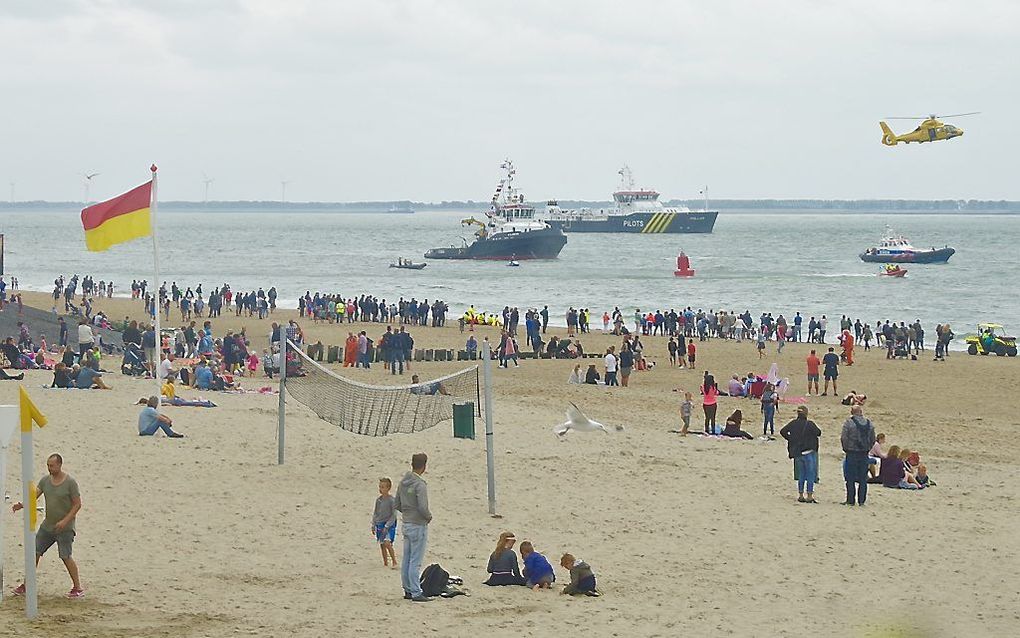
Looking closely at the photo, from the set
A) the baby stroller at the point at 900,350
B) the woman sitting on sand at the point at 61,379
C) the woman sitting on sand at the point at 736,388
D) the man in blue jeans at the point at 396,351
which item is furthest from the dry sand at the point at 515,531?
the baby stroller at the point at 900,350

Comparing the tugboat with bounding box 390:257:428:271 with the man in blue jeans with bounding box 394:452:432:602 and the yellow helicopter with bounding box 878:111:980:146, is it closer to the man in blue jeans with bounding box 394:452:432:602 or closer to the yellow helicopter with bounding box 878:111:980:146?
the yellow helicopter with bounding box 878:111:980:146

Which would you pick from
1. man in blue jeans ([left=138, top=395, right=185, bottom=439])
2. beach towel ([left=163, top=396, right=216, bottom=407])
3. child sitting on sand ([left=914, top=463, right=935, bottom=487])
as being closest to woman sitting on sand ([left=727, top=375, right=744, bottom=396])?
child sitting on sand ([left=914, top=463, right=935, bottom=487])

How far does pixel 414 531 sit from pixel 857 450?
5.88 m

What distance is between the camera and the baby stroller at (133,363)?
23562 millimetres

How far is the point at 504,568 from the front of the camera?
10.5 metres

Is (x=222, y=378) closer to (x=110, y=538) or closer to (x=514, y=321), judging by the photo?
(x=110, y=538)

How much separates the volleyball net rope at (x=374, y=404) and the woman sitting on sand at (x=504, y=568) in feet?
15.8

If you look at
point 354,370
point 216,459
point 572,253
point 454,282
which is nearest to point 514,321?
point 354,370

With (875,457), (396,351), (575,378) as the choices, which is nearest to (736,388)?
(575,378)

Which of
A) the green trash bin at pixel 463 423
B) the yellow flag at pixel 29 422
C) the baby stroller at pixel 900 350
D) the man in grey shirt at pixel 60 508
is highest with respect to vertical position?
the yellow flag at pixel 29 422

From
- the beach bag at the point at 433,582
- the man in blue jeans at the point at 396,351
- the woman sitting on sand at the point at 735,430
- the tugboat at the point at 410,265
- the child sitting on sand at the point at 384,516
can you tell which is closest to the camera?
the beach bag at the point at 433,582

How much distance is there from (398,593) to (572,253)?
4295 inches

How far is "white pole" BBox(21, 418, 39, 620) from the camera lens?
28.0 ft

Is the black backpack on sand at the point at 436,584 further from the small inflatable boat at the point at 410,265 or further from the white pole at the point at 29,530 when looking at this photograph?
the small inflatable boat at the point at 410,265
